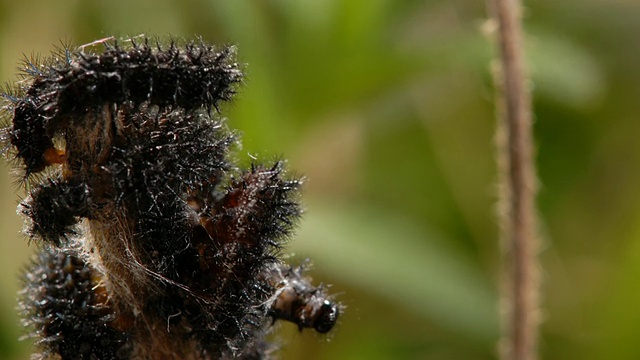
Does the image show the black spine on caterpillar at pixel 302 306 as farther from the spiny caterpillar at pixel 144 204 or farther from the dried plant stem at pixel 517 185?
the dried plant stem at pixel 517 185

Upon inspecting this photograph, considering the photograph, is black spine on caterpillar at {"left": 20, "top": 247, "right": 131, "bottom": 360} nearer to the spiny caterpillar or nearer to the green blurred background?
the spiny caterpillar

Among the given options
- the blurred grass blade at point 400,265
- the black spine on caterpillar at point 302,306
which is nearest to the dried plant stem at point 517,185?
the black spine on caterpillar at point 302,306

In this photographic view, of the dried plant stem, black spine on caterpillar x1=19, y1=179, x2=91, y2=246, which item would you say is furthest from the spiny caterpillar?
the dried plant stem

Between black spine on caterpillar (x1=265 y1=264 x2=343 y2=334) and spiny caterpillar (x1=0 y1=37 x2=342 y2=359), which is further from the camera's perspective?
black spine on caterpillar (x1=265 y1=264 x2=343 y2=334)

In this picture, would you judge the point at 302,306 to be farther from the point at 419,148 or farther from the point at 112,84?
the point at 419,148

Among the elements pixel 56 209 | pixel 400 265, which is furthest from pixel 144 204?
pixel 400 265

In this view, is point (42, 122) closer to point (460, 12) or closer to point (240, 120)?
point (240, 120)
